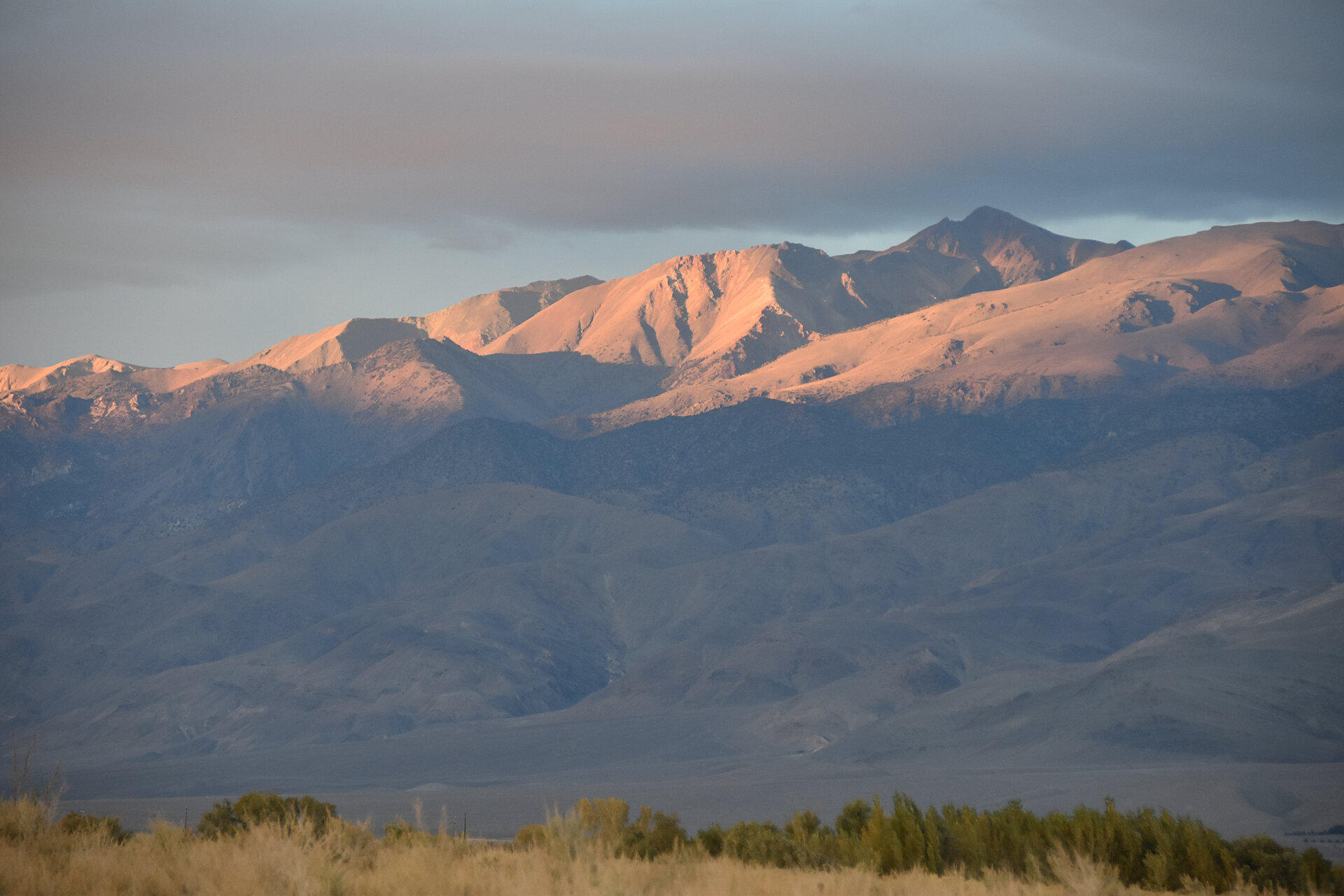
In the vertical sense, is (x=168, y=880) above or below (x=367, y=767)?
above

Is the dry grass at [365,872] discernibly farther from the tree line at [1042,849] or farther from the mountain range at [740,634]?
the mountain range at [740,634]

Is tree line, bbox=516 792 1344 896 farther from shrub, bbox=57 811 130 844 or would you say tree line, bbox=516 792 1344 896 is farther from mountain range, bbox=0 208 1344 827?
mountain range, bbox=0 208 1344 827

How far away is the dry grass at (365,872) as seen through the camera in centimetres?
1453

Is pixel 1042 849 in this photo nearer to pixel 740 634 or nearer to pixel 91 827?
pixel 91 827

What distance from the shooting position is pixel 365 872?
1602cm

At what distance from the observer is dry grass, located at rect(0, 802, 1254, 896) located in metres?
14.5

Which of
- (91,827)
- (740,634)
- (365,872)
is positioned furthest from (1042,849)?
(740,634)

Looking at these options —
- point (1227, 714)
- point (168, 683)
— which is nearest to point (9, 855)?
point (1227, 714)

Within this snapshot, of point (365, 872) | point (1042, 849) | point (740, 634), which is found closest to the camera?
point (365, 872)

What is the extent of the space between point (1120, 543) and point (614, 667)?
2228 inches

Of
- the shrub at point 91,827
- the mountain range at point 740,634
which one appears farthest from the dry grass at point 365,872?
the mountain range at point 740,634

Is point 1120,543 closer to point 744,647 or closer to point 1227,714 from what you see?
point 744,647

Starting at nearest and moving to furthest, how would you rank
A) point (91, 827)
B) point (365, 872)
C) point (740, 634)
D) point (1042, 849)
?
point (365, 872) < point (91, 827) < point (1042, 849) < point (740, 634)

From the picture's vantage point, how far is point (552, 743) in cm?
11462
